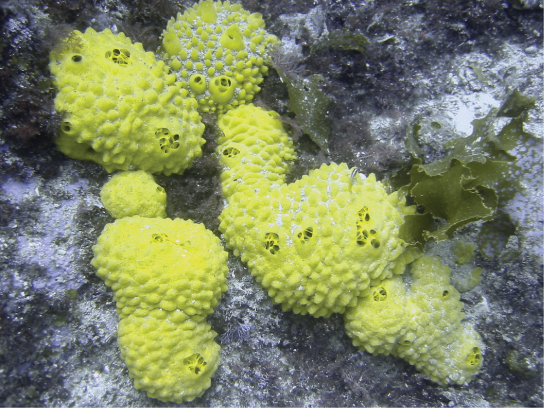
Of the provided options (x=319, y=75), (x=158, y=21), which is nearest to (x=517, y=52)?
(x=319, y=75)

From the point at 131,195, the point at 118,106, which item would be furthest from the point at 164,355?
the point at 118,106

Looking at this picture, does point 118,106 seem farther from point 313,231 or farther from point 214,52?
point 313,231

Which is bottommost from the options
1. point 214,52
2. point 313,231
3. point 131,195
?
point 131,195

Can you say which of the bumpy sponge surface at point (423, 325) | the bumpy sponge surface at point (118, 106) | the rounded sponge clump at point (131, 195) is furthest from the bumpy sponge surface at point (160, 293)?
the bumpy sponge surface at point (423, 325)

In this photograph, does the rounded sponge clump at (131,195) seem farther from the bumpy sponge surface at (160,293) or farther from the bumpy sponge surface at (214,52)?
the bumpy sponge surface at (214,52)

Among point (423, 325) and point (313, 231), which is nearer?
point (313, 231)

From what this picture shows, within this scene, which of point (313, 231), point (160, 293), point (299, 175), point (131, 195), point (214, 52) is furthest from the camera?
point (299, 175)

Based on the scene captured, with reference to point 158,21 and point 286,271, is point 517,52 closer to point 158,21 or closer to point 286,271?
point 286,271

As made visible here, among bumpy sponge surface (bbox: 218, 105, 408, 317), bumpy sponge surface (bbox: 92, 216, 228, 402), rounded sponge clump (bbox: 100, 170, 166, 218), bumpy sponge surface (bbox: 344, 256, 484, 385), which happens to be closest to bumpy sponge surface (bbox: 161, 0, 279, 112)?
bumpy sponge surface (bbox: 218, 105, 408, 317)

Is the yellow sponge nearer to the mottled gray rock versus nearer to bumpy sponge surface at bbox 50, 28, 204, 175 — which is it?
the mottled gray rock
